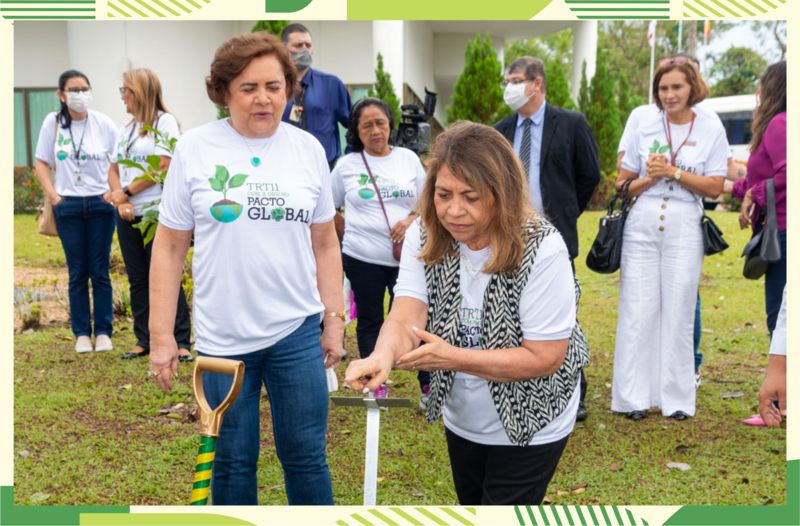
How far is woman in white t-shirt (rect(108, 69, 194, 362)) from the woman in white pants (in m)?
3.19

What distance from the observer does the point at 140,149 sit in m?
5.25

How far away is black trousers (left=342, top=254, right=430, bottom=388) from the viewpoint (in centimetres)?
461

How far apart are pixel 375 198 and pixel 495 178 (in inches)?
99.1

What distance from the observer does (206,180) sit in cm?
237

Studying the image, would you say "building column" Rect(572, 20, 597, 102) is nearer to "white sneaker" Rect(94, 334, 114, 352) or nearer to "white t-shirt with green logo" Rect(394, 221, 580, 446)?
"white sneaker" Rect(94, 334, 114, 352)

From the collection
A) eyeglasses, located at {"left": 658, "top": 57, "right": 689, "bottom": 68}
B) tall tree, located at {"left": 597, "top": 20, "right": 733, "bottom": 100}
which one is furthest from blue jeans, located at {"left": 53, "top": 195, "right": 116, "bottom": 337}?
tall tree, located at {"left": 597, "top": 20, "right": 733, "bottom": 100}

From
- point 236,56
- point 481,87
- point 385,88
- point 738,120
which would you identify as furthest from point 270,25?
point 738,120

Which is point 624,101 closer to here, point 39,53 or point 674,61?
point 39,53

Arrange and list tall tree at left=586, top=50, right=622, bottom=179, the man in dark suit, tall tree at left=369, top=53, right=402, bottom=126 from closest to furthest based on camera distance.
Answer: the man in dark suit < tall tree at left=369, top=53, right=402, bottom=126 < tall tree at left=586, top=50, right=622, bottom=179

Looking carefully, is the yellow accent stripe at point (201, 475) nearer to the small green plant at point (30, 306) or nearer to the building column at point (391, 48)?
the small green plant at point (30, 306)

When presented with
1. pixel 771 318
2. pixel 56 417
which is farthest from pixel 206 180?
pixel 771 318

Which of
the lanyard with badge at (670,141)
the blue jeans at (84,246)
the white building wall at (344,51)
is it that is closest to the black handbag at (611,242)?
the lanyard with badge at (670,141)

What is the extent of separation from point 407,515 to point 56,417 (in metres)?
3.76

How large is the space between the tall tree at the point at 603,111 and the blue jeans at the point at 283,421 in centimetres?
1605
